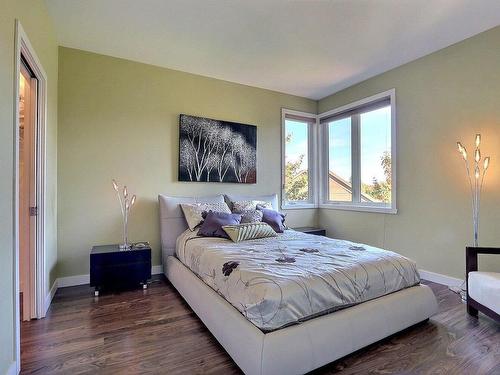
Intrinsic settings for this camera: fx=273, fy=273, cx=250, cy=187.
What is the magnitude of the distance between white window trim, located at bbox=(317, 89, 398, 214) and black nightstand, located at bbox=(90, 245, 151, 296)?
3.06 meters

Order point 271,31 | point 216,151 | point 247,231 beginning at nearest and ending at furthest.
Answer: point 271,31 → point 247,231 → point 216,151

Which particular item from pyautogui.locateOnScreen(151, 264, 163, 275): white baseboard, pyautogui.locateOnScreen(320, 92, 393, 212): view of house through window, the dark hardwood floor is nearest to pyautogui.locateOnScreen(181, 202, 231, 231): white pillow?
pyautogui.locateOnScreen(151, 264, 163, 275): white baseboard

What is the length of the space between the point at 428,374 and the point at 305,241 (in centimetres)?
144

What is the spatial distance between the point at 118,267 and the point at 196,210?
1048 millimetres

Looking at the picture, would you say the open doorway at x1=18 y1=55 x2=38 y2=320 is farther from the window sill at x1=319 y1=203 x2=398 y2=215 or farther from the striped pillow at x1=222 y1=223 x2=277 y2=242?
the window sill at x1=319 y1=203 x2=398 y2=215

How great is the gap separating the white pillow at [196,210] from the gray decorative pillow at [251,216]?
28cm

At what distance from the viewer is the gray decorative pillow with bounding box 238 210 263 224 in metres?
3.37

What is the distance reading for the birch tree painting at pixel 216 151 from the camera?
3.78 m

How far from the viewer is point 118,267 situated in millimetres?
2902

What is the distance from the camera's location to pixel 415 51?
10.7ft

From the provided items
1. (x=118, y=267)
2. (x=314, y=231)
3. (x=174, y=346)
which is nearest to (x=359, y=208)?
(x=314, y=231)

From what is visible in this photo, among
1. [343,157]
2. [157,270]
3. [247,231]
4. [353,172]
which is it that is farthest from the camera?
[343,157]

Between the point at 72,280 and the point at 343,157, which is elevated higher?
the point at 343,157

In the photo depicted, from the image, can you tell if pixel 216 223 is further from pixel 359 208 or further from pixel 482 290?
pixel 482 290
